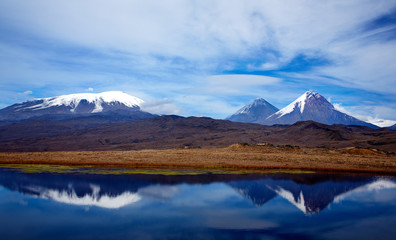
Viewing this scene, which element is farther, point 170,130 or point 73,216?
point 170,130

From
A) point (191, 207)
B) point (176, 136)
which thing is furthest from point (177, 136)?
point (191, 207)

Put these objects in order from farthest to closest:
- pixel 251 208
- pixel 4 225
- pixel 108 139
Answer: pixel 108 139 < pixel 251 208 < pixel 4 225

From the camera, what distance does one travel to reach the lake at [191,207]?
56.6ft

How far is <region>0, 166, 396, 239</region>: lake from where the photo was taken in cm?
1725

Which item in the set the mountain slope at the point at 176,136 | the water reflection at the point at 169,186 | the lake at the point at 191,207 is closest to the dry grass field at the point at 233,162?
the water reflection at the point at 169,186

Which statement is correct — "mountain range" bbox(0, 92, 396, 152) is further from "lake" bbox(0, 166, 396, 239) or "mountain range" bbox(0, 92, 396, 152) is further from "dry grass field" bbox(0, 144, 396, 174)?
"lake" bbox(0, 166, 396, 239)

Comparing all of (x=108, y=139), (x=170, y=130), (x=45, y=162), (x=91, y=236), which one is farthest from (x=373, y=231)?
(x=170, y=130)

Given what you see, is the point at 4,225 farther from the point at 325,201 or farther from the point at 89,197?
the point at 325,201

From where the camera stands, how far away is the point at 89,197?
81.5 feet

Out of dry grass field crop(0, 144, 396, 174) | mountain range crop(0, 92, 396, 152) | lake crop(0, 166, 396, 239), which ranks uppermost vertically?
mountain range crop(0, 92, 396, 152)

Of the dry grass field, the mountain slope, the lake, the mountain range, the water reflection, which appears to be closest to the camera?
the lake

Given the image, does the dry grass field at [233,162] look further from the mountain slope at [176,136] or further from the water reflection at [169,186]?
the mountain slope at [176,136]

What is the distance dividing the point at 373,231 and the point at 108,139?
5073 inches

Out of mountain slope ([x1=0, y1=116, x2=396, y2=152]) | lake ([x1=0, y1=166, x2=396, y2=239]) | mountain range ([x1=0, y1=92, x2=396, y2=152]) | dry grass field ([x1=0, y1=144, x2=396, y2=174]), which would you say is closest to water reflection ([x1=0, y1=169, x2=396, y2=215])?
lake ([x1=0, y1=166, x2=396, y2=239])
